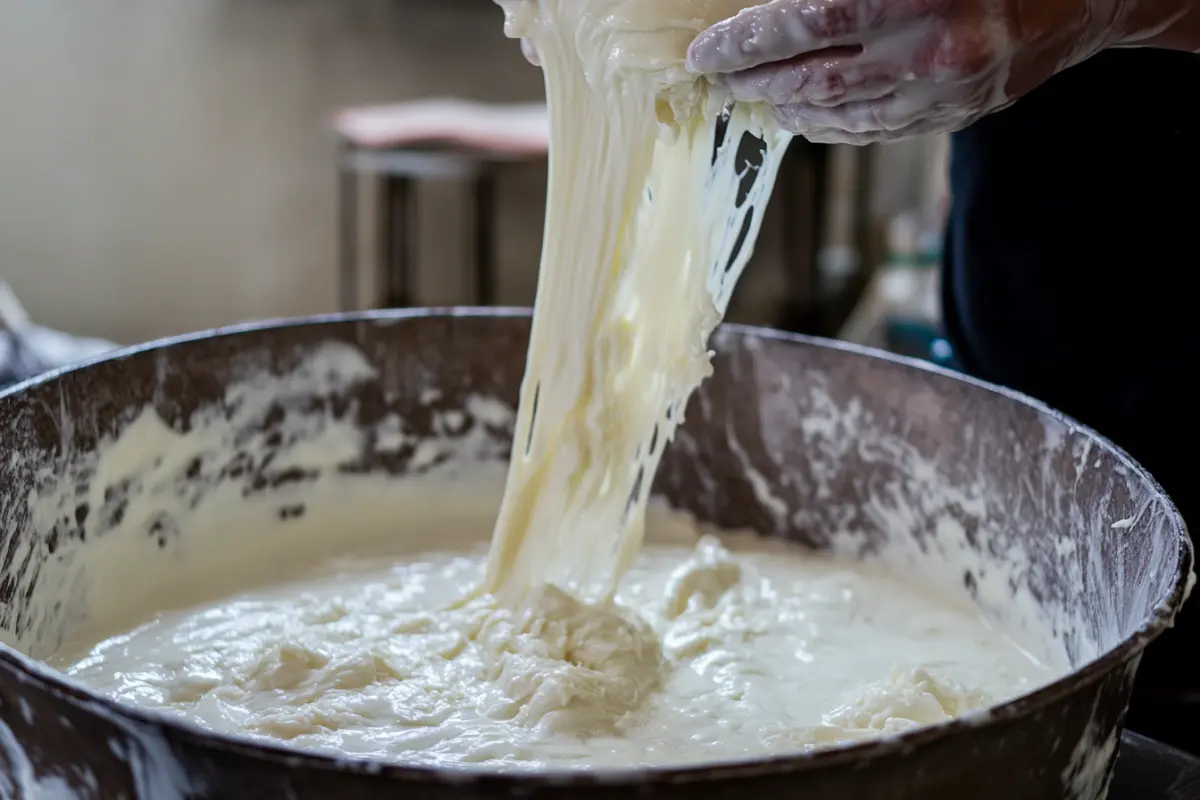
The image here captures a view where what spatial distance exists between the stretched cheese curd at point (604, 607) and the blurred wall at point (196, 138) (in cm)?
263

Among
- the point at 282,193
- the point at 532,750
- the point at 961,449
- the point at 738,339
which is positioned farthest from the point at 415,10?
the point at 532,750

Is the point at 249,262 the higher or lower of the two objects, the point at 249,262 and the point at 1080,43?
the lower

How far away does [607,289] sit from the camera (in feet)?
3.84

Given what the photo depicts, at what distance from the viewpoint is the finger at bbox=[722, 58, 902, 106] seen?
0.83m

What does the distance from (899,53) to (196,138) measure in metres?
3.20

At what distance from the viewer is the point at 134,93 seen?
349 cm

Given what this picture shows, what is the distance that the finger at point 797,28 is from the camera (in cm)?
80

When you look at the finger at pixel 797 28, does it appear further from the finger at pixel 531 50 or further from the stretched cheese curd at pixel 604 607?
the finger at pixel 531 50

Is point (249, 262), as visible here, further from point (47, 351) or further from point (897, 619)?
point (897, 619)

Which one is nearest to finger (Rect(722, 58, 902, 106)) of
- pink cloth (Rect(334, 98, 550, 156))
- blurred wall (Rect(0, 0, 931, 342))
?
pink cloth (Rect(334, 98, 550, 156))

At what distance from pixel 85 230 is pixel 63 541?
2.71 meters

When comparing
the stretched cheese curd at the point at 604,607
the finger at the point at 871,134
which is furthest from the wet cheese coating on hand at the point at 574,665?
the finger at the point at 871,134

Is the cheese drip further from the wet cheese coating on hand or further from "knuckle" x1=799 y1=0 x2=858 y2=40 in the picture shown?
"knuckle" x1=799 y1=0 x2=858 y2=40

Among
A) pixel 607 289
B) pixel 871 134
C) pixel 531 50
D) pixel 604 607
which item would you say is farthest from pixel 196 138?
pixel 871 134
